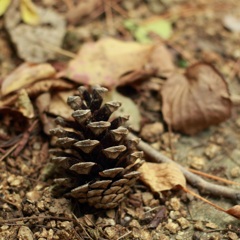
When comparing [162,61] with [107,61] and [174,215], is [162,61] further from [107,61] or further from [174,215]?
[174,215]

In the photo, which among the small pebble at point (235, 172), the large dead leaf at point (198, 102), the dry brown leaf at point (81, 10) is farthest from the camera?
the dry brown leaf at point (81, 10)

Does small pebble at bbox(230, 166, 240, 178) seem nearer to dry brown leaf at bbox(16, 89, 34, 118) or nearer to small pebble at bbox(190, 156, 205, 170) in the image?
small pebble at bbox(190, 156, 205, 170)

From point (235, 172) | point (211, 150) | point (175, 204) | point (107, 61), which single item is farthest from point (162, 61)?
point (175, 204)

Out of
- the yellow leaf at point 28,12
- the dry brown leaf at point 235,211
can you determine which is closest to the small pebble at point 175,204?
the dry brown leaf at point 235,211

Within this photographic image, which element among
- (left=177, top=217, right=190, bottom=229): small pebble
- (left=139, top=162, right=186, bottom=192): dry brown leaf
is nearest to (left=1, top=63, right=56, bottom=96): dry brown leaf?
(left=139, top=162, right=186, bottom=192): dry brown leaf

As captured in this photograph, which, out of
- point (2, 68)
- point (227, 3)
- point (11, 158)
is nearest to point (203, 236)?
point (11, 158)

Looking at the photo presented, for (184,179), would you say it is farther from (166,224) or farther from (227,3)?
(227,3)

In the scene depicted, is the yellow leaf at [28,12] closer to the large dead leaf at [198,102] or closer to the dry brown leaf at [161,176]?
the large dead leaf at [198,102]
